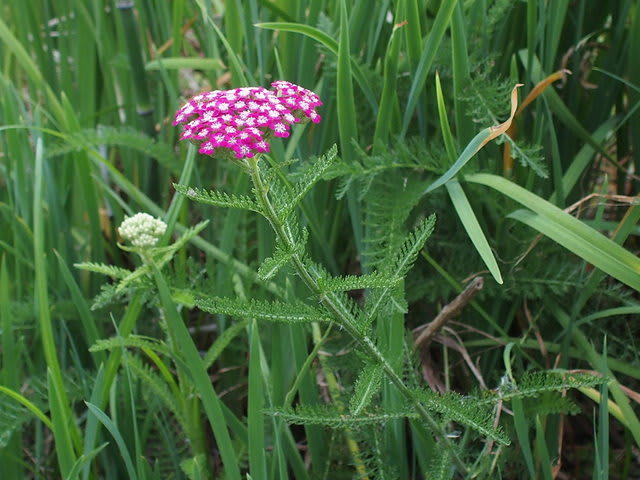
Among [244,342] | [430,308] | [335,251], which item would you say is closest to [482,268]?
[430,308]

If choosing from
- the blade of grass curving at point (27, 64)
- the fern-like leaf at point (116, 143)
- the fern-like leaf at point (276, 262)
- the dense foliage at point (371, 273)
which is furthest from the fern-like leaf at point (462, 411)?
the blade of grass curving at point (27, 64)

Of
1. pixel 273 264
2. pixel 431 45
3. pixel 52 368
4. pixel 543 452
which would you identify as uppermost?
pixel 431 45

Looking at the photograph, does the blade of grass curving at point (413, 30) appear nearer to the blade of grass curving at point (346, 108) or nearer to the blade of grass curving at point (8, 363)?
the blade of grass curving at point (346, 108)

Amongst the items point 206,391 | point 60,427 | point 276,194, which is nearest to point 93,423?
point 60,427

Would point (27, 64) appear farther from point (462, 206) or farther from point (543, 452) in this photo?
point (543, 452)

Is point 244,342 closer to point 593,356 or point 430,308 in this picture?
point 430,308

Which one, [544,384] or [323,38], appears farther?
[323,38]
